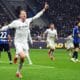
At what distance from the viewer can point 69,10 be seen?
62750mm

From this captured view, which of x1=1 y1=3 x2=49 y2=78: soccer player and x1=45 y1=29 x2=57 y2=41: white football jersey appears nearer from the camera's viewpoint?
x1=1 y1=3 x2=49 y2=78: soccer player

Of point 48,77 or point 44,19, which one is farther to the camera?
point 44,19

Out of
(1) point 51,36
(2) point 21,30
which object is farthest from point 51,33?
(2) point 21,30

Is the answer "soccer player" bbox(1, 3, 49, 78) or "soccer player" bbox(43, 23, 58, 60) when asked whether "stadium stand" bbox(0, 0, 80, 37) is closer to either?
"soccer player" bbox(43, 23, 58, 60)

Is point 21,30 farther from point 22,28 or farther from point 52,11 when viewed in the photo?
point 52,11

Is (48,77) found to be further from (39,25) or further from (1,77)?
(39,25)

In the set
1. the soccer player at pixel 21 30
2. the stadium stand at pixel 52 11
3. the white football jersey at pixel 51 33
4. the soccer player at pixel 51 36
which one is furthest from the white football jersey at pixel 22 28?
the stadium stand at pixel 52 11

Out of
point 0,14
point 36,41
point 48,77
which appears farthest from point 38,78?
point 0,14

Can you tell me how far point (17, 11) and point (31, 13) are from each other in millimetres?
1965

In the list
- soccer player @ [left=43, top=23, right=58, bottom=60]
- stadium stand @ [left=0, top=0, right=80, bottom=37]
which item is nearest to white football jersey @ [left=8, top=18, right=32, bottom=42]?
soccer player @ [left=43, top=23, right=58, bottom=60]

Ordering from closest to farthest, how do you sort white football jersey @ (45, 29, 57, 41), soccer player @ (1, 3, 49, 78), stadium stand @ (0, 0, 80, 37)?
soccer player @ (1, 3, 49, 78) < white football jersey @ (45, 29, 57, 41) < stadium stand @ (0, 0, 80, 37)

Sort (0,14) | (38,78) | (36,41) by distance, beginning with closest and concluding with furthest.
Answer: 1. (38,78)
2. (36,41)
3. (0,14)

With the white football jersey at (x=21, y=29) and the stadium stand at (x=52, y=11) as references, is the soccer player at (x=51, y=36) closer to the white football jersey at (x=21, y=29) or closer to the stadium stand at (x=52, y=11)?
the white football jersey at (x=21, y=29)

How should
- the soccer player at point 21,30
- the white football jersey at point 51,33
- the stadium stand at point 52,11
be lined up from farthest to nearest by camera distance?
the stadium stand at point 52,11
the white football jersey at point 51,33
the soccer player at point 21,30
